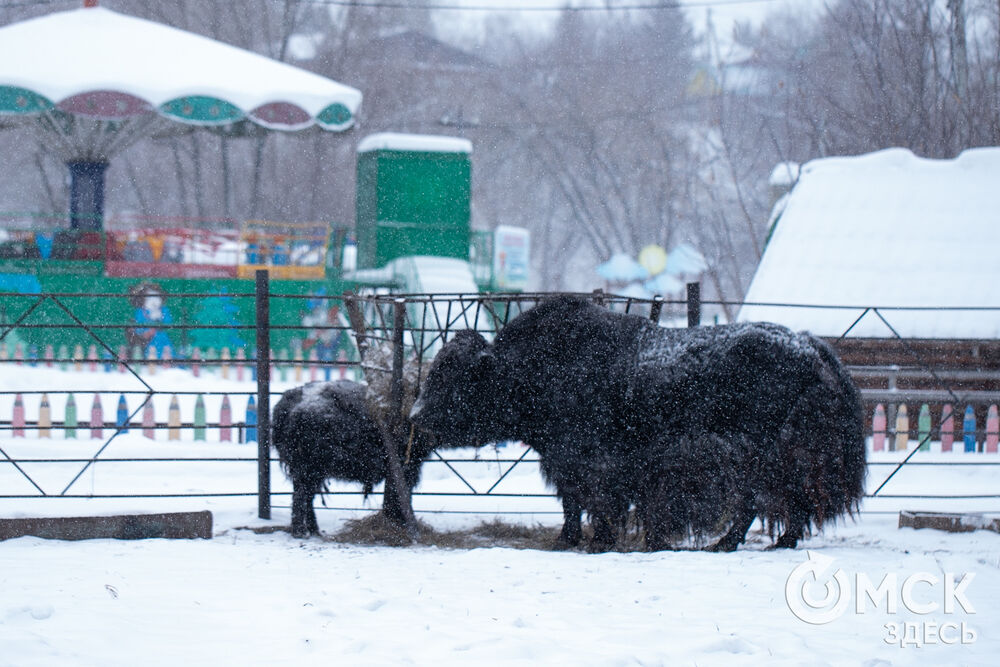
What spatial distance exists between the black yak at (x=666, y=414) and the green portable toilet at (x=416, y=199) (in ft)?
42.8

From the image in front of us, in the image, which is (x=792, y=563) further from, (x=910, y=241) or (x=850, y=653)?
(x=910, y=241)

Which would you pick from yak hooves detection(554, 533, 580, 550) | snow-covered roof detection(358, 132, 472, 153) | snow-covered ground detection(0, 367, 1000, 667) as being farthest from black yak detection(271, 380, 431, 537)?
snow-covered roof detection(358, 132, 472, 153)

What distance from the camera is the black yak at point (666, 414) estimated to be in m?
6.07

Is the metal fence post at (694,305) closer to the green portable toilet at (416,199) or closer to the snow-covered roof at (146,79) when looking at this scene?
the snow-covered roof at (146,79)

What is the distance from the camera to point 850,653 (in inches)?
152

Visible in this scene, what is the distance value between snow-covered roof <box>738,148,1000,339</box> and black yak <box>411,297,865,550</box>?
6030 millimetres

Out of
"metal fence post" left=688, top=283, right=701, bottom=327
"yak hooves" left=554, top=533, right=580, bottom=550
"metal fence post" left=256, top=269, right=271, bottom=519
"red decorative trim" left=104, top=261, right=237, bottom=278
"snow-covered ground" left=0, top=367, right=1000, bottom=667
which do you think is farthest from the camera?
"red decorative trim" left=104, top=261, right=237, bottom=278

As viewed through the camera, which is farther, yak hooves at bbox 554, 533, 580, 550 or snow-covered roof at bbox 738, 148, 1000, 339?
snow-covered roof at bbox 738, 148, 1000, 339

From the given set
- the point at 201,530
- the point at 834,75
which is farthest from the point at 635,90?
the point at 201,530

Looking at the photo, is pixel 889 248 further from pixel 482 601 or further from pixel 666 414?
pixel 482 601

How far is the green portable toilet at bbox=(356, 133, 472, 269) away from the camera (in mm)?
19531

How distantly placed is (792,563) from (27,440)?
8231 mm

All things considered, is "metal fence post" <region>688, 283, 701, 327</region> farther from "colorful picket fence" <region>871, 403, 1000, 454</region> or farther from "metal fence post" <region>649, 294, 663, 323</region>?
"colorful picket fence" <region>871, 403, 1000, 454</region>

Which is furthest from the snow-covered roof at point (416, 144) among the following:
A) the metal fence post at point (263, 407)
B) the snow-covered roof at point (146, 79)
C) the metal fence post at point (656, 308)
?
the metal fence post at point (656, 308)
